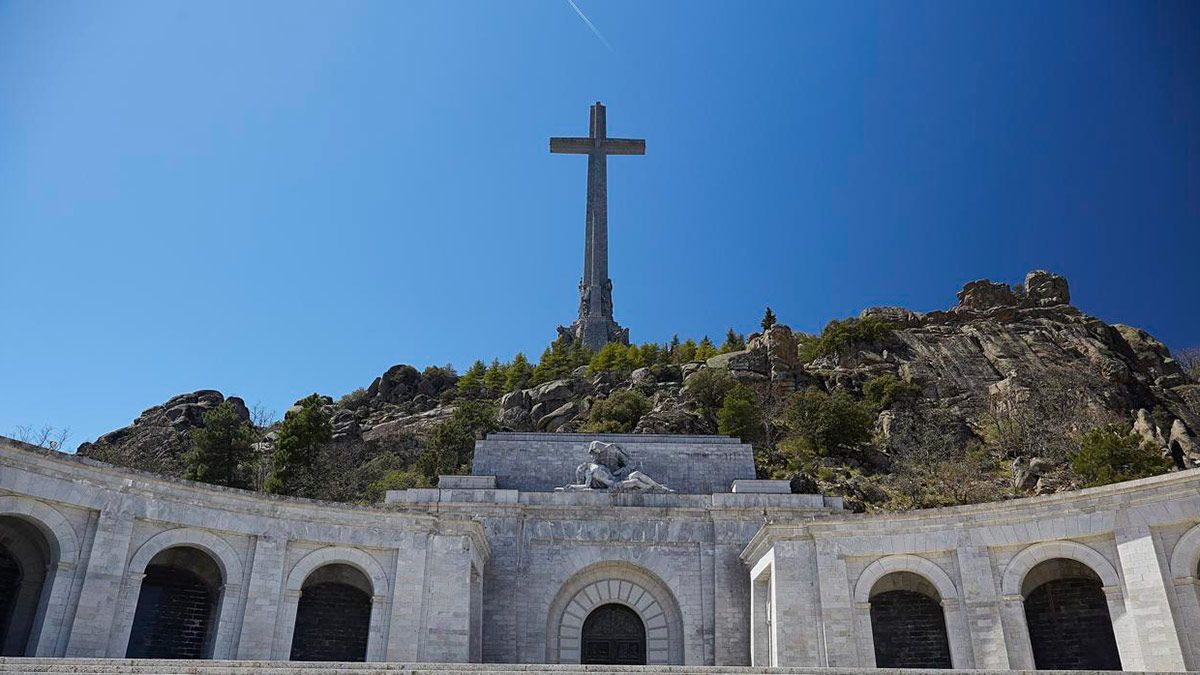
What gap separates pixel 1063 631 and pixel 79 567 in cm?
2693

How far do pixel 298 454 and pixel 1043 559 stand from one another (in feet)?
141

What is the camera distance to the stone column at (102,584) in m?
22.0

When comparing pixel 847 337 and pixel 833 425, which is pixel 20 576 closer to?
pixel 833 425

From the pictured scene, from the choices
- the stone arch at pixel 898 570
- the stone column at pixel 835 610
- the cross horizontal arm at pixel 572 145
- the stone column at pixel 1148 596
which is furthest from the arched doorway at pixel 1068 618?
the cross horizontal arm at pixel 572 145

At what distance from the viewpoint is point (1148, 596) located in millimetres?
22516

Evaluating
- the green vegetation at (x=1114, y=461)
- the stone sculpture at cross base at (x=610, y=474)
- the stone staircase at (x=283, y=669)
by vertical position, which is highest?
the green vegetation at (x=1114, y=461)

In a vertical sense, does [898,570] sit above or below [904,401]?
below

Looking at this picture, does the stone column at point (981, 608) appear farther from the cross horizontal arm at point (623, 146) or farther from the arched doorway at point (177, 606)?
the cross horizontal arm at point (623, 146)

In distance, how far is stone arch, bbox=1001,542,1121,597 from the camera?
23.9 meters

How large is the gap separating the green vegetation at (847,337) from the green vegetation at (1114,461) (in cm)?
4137

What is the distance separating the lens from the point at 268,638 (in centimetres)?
2483

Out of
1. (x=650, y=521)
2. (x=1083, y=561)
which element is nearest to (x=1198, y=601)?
(x=1083, y=561)

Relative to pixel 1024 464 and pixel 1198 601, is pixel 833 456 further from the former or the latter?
pixel 1198 601

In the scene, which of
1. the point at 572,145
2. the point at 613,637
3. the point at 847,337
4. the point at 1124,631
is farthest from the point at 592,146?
the point at 1124,631
